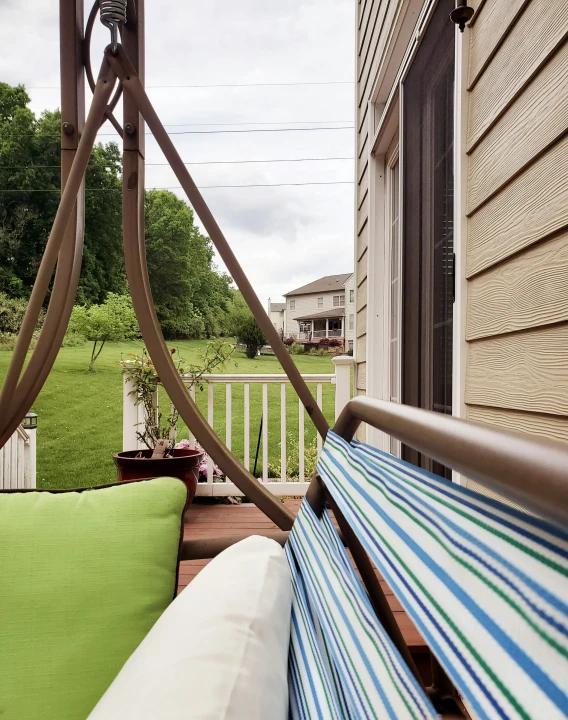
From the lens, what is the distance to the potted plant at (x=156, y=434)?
8.71ft

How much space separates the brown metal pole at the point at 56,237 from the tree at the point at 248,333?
873 centimetres

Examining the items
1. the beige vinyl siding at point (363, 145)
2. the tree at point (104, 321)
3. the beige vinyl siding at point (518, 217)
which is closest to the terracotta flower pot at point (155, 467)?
the beige vinyl siding at point (363, 145)

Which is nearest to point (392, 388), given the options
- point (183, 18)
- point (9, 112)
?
point (183, 18)

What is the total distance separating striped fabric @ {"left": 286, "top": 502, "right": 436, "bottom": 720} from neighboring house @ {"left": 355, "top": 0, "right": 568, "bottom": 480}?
0.46 meters

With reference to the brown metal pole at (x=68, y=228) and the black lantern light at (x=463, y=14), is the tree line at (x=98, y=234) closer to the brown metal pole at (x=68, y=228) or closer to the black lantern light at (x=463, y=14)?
the brown metal pole at (x=68, y=228)

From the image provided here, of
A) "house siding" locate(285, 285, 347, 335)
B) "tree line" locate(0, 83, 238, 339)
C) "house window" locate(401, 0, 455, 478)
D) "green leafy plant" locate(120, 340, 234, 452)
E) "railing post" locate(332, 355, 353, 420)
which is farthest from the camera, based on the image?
"house siding" locate(285, 285, 347, 335)

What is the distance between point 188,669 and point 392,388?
226cm

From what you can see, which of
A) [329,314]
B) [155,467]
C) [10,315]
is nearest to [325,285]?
[329,314]

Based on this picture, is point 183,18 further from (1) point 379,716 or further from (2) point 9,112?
(1) point 379,716

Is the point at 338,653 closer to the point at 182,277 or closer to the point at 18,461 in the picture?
the point at 18,461

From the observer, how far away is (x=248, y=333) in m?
10.3

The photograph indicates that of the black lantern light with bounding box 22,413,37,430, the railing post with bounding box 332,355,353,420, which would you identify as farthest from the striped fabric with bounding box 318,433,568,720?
the black lantern light with bounding box 22,413,37,430

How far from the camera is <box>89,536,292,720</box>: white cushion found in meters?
0.42

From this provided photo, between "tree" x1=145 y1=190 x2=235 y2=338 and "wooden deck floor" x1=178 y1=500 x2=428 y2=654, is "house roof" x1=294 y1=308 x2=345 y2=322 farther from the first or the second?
"wooden deck floor" x1=178 y1=500 x2=428 y2=654
